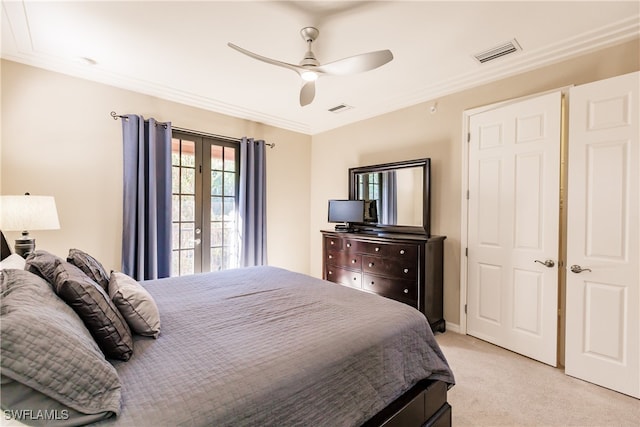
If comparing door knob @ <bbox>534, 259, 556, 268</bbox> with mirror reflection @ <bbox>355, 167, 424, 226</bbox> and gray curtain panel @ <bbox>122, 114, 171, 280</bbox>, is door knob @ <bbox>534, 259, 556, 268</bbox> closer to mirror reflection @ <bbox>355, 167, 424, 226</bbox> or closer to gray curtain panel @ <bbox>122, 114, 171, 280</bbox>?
mirror reflection @ <bbox>355, 167, 424, 226</bbox>

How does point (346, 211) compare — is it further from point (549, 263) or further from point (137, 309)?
point (137, 309)

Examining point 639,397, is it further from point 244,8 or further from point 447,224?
point 244,8

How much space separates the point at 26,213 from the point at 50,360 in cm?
210

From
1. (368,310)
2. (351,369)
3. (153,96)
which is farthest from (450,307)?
(153,96)

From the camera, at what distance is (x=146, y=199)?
3.33m

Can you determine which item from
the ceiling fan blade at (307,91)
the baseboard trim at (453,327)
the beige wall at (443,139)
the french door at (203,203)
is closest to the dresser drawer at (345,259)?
the beige wall at (443,139)

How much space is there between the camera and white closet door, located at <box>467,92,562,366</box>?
8.35 feet

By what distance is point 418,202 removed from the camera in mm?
3510

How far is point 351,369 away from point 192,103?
3.68 meters

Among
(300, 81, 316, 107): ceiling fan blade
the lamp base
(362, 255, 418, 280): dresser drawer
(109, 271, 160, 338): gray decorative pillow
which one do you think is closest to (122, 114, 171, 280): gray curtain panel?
the lamp base

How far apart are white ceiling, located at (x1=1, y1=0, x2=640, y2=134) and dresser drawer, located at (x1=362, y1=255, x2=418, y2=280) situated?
1.99m

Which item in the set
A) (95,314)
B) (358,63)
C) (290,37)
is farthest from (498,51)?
(95,314)

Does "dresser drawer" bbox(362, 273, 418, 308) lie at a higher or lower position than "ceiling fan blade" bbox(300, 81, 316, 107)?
lower

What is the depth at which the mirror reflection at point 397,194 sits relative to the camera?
3520mm
